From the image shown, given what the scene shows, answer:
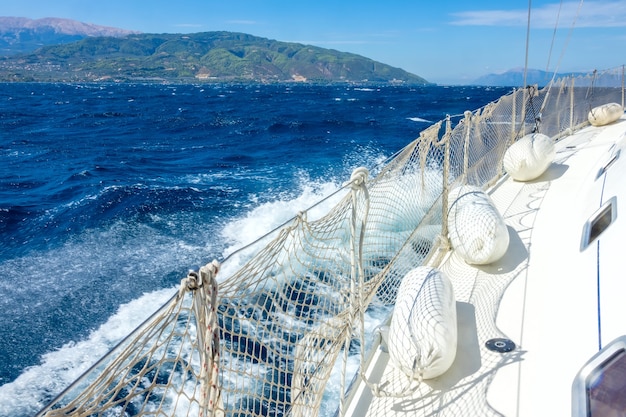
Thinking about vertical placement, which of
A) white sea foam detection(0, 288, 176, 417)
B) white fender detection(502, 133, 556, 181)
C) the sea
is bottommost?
white sea foam detection(0, 288, 176, 417)

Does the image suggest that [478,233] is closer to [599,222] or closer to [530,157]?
[599,222]

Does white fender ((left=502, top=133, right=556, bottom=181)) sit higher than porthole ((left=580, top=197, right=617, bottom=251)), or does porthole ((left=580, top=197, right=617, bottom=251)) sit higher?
white fender ((left=502, top=133, right=556, bottom=181))

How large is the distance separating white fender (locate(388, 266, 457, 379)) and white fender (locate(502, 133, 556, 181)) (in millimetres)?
4037

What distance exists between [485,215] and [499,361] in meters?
1.50

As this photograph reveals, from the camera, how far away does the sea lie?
5781mm

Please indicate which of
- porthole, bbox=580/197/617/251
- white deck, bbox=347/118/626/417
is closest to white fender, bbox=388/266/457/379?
white deck, bbox=347/118/626/417

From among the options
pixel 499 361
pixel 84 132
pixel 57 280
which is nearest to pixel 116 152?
pixel 84 132

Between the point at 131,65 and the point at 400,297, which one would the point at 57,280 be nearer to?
the point at 400,297

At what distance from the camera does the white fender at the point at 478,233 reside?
3910 millimetres

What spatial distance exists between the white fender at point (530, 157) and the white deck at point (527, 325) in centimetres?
150

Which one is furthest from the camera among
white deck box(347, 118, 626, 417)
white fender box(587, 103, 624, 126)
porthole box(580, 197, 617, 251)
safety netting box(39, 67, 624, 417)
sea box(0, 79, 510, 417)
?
white fender box(587, 103, 624, 126)

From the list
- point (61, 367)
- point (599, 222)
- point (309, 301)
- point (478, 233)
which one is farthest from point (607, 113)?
point (61, 367)

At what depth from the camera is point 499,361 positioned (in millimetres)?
2814

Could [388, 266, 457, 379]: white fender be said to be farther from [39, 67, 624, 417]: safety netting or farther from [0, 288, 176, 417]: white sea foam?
[0, 288, 176, 417]: white sea foam
